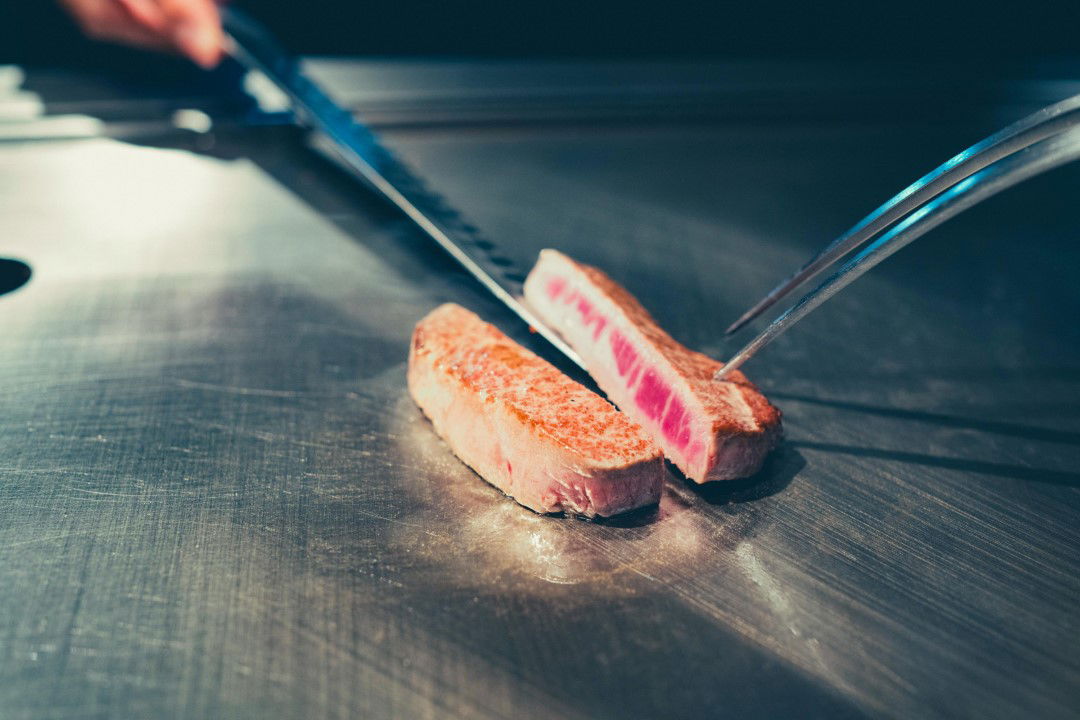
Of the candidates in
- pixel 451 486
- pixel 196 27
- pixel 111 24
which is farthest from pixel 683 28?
pixel 451 486

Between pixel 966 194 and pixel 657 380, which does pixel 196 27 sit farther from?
pixel 966 194

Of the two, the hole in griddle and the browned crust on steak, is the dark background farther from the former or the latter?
the browned crust on steak

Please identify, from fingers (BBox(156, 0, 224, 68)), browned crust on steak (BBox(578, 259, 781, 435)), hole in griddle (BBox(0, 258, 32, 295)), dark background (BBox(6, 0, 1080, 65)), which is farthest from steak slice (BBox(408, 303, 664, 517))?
dark background (BBox(6, 0, 1080, 65))

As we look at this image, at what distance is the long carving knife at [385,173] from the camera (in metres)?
2.23

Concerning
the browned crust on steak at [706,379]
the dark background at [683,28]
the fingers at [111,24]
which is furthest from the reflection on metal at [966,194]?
the dark background at [683,28]

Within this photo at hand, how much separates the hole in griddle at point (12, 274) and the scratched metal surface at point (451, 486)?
0.04m

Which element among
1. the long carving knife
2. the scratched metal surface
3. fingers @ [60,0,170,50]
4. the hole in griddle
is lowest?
the scratched metal surface

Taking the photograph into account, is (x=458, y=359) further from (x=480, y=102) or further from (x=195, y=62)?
(x=195, y=62)

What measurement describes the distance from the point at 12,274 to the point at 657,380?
178 centimetres

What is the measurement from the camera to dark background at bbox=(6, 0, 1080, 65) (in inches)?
188

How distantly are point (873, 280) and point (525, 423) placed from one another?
4.87ft

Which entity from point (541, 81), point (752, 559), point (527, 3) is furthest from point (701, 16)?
point (752, 559)

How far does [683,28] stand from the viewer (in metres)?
Result: 4.94

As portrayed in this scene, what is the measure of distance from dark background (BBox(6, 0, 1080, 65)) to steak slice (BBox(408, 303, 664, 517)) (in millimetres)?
3405
